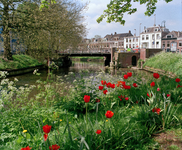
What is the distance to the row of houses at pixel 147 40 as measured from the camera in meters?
45.2

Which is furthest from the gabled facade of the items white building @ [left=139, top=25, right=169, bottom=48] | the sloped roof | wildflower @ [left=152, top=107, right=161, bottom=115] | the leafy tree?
wildflower @ [left=152, top=107, right=161, bottom=115]

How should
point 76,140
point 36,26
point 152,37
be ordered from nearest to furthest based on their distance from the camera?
point 76,140 < point 36,26 < point 152,37

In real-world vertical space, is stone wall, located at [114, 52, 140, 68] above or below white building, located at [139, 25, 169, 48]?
below

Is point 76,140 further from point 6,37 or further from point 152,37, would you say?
point 152,37

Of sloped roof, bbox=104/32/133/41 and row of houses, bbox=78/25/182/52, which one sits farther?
sloped roof, bbox=104/32/133/41

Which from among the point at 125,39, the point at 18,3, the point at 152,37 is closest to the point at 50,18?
the point at 18,3

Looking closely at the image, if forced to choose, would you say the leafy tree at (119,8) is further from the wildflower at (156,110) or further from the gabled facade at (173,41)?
the gabled facade at (173,41)

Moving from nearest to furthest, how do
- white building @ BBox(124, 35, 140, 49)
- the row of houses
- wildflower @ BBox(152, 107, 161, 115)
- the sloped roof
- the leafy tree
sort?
wildflower @ BBox(152, 107, 161, 115) → the leafy tree → the row of houses → white building @ BBox(124, 35, 140, 49) → the sloped roof

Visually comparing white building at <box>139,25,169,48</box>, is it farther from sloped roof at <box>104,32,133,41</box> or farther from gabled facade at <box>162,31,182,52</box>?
sloped roof at <box>104,32,133,41</box>

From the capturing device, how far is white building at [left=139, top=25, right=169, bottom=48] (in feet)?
164

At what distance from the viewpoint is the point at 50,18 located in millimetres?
12219

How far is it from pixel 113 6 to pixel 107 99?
22.7 ft

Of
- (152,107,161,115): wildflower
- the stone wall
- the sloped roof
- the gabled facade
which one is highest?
the sloped roof

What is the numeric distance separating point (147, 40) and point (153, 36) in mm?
2492
